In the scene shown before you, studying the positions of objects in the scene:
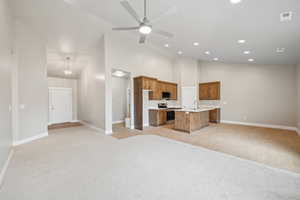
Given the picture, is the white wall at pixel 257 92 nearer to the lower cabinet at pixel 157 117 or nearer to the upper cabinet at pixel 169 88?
→ the upper cabinet at pixel 169 88

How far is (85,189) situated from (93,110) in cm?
463

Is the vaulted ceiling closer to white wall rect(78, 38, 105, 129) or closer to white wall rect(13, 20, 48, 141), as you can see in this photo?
white wall rect(13, 20, 48, 141)

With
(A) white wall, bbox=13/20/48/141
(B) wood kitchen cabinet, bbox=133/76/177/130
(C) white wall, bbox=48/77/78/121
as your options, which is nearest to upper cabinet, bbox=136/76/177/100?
(B) wood kitchen cabinet, bbox=133/76/177/130

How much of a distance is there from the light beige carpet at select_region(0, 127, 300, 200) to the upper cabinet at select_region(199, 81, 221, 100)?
5.16 m

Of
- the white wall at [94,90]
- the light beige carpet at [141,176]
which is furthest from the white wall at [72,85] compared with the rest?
the light beige carpet at [141,176]

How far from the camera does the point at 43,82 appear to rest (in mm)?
4852

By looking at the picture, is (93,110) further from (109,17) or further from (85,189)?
(85,189)

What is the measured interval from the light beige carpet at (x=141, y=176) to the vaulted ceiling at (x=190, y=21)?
9.96 feet

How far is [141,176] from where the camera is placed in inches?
90.4

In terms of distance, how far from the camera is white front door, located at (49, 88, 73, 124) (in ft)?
24.9

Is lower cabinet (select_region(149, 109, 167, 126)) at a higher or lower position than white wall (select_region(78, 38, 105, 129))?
lower

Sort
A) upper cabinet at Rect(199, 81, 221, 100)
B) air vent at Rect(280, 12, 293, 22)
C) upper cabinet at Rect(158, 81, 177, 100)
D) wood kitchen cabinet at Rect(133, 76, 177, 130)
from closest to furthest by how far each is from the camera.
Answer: air vent at Rect(280, 12, 293, 22) → wood kitchen cabinet at Rect(133, 76, 177, 130) → upper cabinet at Rect(158, 81, 177, 100) → upper cabinet at Rect(199, 81, 221, 100)

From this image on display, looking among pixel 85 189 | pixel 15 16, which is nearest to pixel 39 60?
pixel 15 16

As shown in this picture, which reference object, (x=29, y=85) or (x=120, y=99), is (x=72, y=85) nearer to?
(x=120, y=99)
